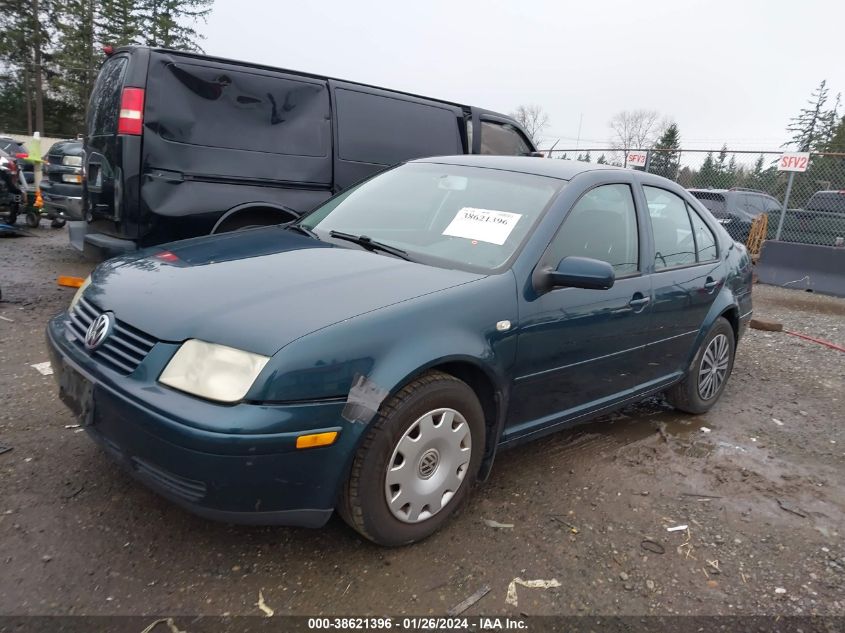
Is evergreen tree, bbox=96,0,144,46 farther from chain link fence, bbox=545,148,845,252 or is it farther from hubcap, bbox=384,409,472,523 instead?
hubcap, bbox=384,409,472,523

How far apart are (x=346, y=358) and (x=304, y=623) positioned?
2.94ft

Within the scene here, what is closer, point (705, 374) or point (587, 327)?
point (587, 327)

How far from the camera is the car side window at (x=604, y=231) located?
116 inches

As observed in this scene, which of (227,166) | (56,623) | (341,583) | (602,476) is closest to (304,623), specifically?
(341,583)

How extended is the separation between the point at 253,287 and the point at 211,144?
2.79 m

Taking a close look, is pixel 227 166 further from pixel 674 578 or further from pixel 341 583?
pixel 674 578

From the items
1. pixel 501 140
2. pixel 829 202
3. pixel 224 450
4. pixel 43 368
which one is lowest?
pixel 43 368

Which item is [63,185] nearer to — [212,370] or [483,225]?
[483,225]

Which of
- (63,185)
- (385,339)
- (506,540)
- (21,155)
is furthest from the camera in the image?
(21,155)

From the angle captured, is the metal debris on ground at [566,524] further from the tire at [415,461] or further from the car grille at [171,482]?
the car grille at [171,482]

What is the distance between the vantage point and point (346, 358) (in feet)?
6.82

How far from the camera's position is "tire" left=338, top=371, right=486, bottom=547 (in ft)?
7.22

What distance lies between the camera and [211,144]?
4703 millimetres

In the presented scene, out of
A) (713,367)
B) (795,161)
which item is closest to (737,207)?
(795,161)
